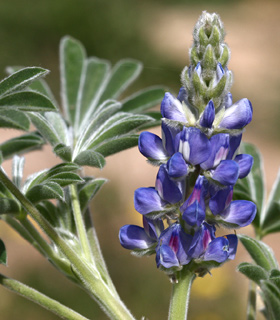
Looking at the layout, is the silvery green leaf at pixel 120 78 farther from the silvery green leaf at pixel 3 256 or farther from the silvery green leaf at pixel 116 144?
the silvery green leaf at pixel 3 256

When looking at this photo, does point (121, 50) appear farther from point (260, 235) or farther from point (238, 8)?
point (260, 235)

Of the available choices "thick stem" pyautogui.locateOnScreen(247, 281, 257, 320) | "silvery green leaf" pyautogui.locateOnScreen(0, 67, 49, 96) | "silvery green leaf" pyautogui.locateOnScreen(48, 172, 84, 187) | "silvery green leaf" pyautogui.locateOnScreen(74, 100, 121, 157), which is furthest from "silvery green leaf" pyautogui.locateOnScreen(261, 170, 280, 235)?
"silvery green leaf" pyautogui.locateOnScreen(0, 67, 49, 96)

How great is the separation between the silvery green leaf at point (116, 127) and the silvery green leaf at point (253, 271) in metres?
0.32

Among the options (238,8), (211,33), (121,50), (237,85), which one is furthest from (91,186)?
(238,8)

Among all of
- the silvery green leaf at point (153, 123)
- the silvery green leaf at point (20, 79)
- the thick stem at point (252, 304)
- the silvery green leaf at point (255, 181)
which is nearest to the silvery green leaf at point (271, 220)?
the silvery green leaf at point (255, 181)

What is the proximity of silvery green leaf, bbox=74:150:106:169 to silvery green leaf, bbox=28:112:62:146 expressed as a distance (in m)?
0.10

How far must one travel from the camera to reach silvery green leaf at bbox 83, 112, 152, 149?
109 centimetres

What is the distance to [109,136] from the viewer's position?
1131mm

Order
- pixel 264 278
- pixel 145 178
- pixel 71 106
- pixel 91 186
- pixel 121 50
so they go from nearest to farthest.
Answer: pixel 264 278, pixel 91 186, pixel 71 106, pixel 145 178, pixel 121 50

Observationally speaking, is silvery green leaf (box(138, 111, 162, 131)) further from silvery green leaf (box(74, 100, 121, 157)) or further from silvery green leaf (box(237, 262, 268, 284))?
silvery green leaf (box(237, 262, 268, 284))

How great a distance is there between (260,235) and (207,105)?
583 mm

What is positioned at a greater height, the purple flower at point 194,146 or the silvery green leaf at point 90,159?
the silvery green leaf at point 90,159

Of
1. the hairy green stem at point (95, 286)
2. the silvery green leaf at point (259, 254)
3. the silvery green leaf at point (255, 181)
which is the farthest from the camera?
the silvery green leaf at point (255, 181)

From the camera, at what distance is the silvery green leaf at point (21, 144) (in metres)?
1.21
